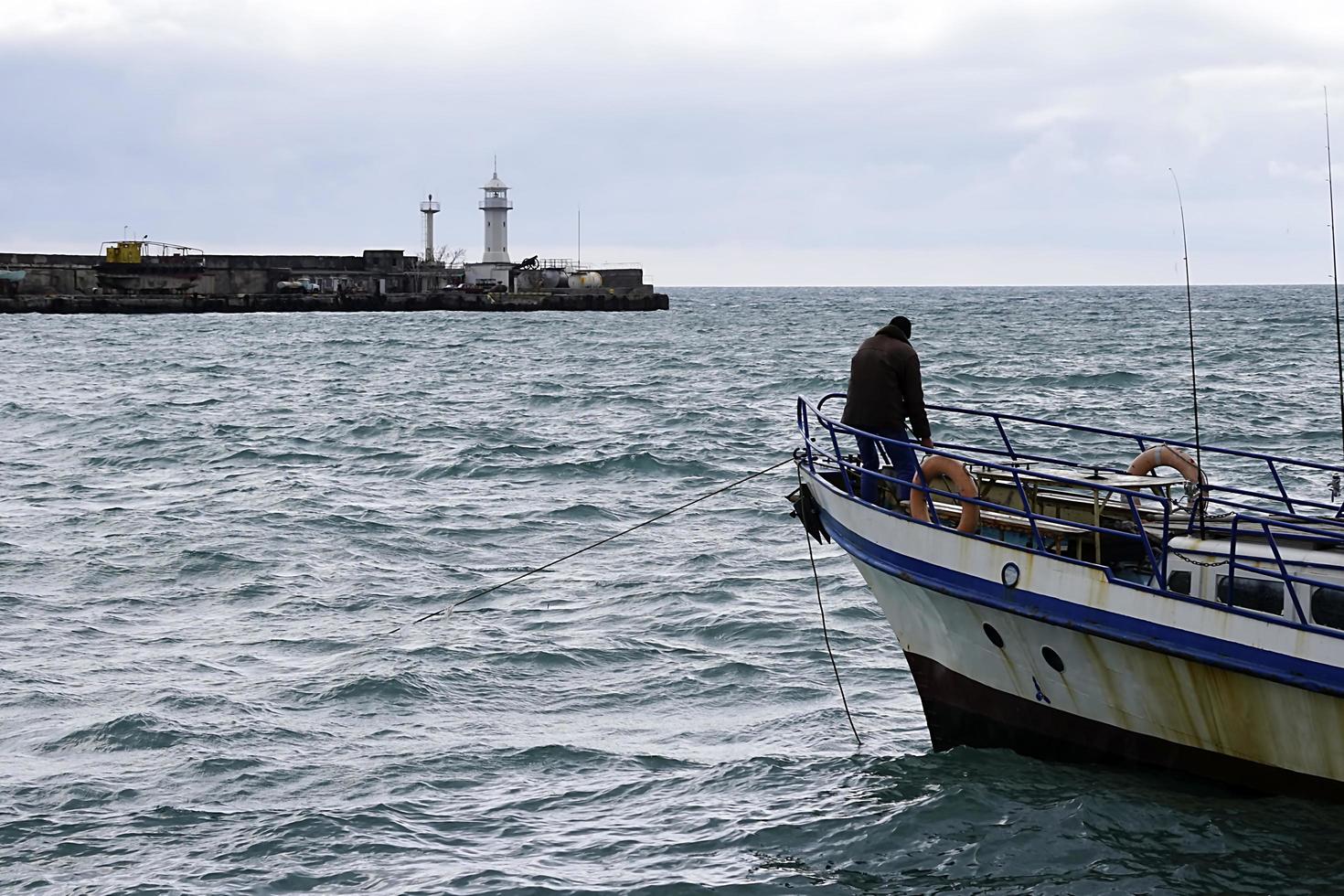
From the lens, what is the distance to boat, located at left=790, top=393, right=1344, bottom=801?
26.8 ft

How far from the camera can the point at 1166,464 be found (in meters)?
10.4

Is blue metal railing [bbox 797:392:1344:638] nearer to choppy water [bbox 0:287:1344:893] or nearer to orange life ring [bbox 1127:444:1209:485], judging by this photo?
orange life ring [bbox 1127:444:1209:485]

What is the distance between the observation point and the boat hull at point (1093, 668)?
8.14 meters

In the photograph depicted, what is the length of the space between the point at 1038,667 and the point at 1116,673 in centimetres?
51

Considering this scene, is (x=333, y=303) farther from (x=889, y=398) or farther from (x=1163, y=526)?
(x=1163, y=526)

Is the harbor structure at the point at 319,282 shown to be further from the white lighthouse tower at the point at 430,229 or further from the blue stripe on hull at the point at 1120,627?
the blue stripe on hull at the point at 1120,627

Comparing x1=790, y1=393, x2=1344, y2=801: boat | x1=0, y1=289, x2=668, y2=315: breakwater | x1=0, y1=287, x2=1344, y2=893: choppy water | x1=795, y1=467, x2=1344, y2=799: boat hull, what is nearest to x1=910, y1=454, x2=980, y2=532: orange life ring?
x1=790, y1=393, x2=1344, y2=801: boat

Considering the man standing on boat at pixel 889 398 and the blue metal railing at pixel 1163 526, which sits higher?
the man standing on boat at pixel 889 398

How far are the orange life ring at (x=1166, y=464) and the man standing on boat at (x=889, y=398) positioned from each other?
58.9 inches

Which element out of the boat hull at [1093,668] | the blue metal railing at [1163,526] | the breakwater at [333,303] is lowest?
the boat hull at [1093,668]

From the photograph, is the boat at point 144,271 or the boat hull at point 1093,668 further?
the boat at point 144,271

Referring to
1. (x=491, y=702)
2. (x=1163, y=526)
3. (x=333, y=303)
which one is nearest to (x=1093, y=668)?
(x=1163, y=526)

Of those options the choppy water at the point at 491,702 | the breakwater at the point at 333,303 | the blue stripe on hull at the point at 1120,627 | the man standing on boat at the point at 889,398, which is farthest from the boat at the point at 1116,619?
the breakwater at the point at 333,303

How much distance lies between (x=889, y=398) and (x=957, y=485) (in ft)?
3.34
